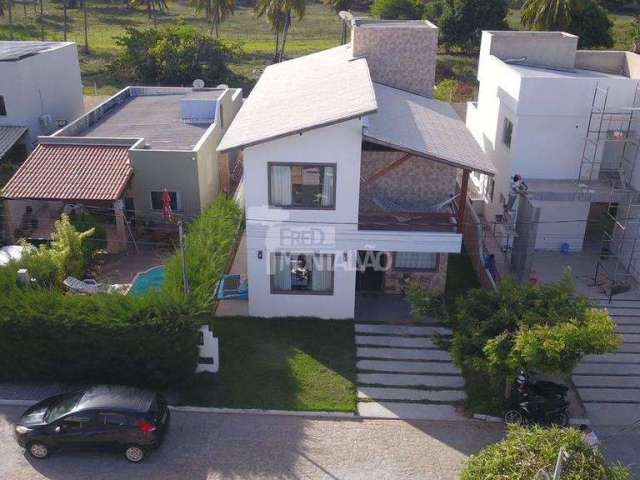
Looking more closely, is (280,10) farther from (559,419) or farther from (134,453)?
(134,453)

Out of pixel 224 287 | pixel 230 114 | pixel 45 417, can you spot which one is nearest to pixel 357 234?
pixel 224 287

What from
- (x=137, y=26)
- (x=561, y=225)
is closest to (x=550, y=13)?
(x=561, y=225)

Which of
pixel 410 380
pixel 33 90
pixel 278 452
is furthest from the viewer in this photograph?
pixel 33 90

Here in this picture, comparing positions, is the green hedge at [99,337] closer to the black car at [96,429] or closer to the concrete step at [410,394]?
the black car at [96,429]

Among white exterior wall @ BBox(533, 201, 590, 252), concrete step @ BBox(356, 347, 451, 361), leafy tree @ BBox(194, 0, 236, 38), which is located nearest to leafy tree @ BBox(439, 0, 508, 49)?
leafy tree @ BBox(194, 0, 236, 38)

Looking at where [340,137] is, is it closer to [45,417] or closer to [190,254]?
[190,254]

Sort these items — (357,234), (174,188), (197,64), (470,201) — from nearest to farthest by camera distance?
(357,234)
(174,188)
(470,201)
(197,64)

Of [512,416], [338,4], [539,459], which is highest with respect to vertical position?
[338,4]
